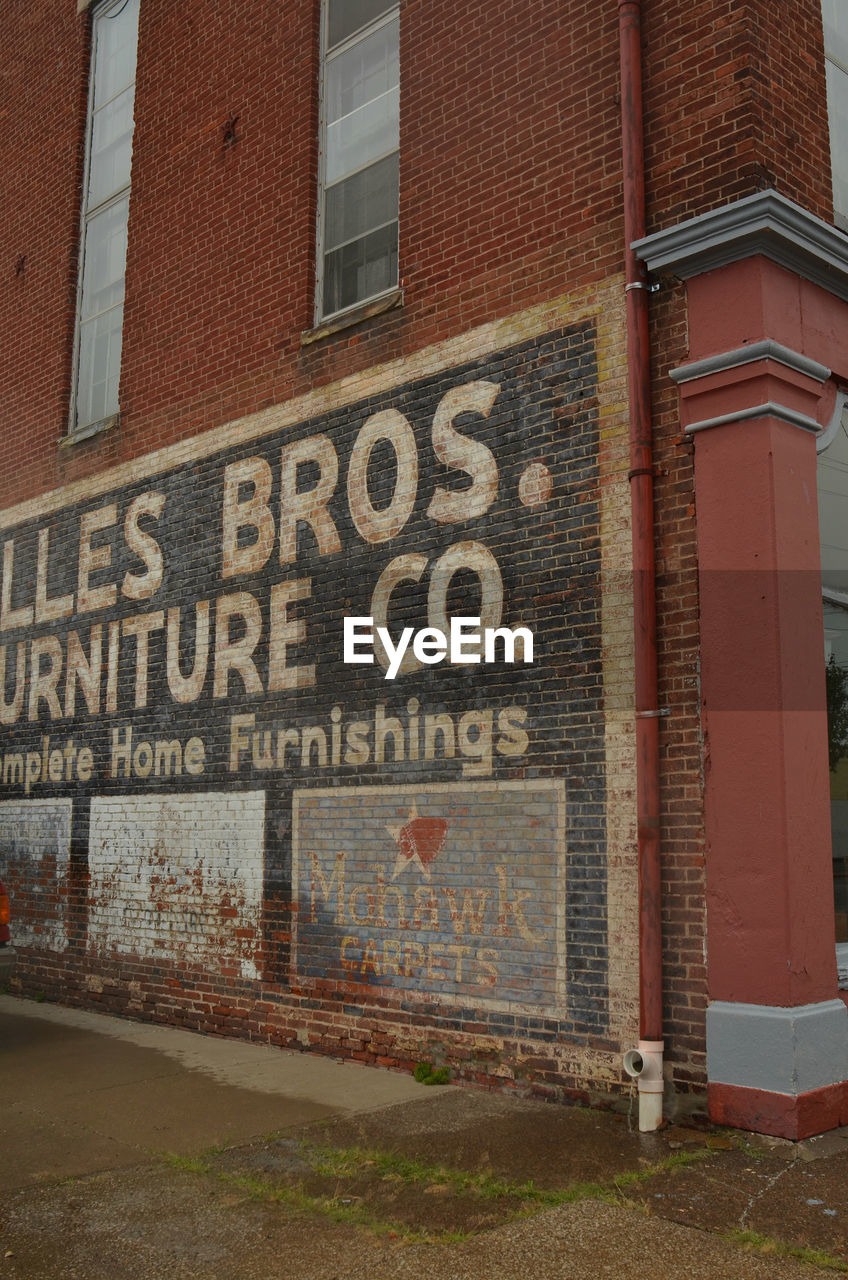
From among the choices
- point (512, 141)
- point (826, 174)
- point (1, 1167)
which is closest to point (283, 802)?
point (1, 1167)

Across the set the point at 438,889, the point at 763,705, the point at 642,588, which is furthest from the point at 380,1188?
the point at 642,588

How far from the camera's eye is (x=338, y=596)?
8.27 m

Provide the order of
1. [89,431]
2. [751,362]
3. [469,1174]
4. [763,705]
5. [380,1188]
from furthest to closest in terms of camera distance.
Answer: [89,431] < [751,362] < [763,705] < [469,1174] < [380,1188]

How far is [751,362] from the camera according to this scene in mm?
6113

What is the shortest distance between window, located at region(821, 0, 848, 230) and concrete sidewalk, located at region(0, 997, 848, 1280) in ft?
18.4

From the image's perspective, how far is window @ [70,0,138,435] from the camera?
11258 millimetres

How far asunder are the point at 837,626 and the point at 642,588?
1.28m

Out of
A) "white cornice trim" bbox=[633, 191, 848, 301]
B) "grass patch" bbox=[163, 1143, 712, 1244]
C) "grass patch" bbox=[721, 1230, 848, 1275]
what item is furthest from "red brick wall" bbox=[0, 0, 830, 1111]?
"grass patch" bbox=[721, 1230, 848, 1275]

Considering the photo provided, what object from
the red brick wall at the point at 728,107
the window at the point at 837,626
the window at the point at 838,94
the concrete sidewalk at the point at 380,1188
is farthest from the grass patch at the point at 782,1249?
the window at the point at 838,94

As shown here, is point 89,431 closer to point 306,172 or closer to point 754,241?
point 306,172

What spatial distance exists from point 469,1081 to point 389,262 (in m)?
5.68

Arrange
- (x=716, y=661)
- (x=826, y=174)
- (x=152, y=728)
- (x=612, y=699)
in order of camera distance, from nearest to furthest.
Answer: (x=716, y=661) → (x=612, y=699) → (x=826, y=174) → (x=152, y=728)

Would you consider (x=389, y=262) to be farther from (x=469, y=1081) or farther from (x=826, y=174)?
(x=469, y=1081)

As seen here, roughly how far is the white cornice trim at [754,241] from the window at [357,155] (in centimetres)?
269
